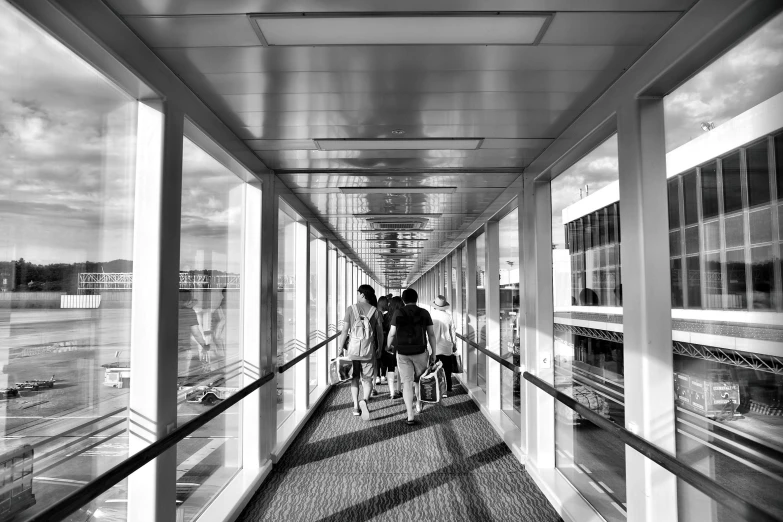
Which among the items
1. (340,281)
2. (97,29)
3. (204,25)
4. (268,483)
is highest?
(204,25)

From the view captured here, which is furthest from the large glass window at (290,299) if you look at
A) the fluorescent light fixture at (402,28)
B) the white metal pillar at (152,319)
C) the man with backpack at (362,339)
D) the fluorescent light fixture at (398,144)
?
the fluorescent light fixture at (402,28)

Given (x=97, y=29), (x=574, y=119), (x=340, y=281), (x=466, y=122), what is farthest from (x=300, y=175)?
(x=340, y=281)

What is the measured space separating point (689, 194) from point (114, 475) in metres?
2.65

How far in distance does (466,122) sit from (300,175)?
193cm

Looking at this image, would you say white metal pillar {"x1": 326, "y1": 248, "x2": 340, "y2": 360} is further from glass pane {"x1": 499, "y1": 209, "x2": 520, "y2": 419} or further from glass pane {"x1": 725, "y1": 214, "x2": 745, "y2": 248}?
glass pane {"x1": 725, "y1": 214, "x2": 745, "y2": 248}

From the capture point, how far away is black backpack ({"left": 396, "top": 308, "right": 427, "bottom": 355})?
575 centimetres

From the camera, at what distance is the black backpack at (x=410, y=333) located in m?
5.75

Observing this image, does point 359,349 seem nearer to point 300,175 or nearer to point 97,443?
point 300,175

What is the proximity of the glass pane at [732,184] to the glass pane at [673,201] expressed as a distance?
23cm

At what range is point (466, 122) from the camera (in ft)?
11.5

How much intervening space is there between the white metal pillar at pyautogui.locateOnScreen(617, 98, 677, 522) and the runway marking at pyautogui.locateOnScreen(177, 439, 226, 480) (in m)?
2.51

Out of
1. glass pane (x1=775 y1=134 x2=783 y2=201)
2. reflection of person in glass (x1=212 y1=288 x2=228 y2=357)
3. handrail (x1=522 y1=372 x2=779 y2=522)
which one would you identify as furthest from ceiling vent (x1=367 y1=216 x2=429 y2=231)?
glass pane (x1=775 y1=134 x2=783 y2=201)

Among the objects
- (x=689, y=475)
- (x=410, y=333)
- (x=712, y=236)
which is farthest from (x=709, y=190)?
(x=410, y=333)

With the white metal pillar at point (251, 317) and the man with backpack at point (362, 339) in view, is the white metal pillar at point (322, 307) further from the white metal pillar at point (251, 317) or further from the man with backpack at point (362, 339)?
the white metal pillar at point (251, 317)
